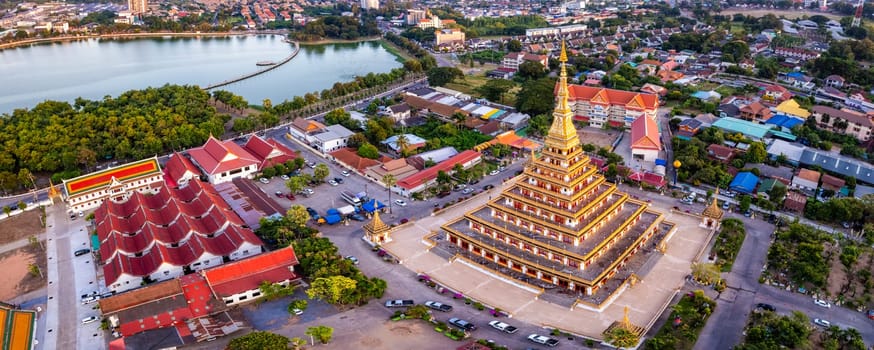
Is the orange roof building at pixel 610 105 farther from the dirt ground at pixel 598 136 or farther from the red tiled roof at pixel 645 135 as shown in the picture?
the red tiled roof at pixel 645 135

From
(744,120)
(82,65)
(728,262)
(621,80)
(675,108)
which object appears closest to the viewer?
(728,262)

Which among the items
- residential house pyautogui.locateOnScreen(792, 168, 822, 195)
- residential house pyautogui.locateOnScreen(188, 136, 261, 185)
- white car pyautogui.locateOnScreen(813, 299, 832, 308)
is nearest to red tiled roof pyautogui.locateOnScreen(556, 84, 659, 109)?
residential house pyautogui.locateOnScreen(792, 168, 822, 195)

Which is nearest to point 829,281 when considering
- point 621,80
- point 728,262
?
point 728,262

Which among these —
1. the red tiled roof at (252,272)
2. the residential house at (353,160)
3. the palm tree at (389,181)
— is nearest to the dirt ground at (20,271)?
the red tiled roof at (252,272)

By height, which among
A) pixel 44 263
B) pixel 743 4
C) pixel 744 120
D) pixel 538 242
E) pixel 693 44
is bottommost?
pixel 44 263

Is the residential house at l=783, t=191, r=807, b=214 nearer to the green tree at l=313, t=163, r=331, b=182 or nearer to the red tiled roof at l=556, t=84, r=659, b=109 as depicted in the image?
the red tiled roof at l=556, t=84, r=659, b=109

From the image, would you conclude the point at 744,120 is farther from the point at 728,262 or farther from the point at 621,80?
the point at 728,262

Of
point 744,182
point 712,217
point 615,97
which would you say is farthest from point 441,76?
point 712,217
